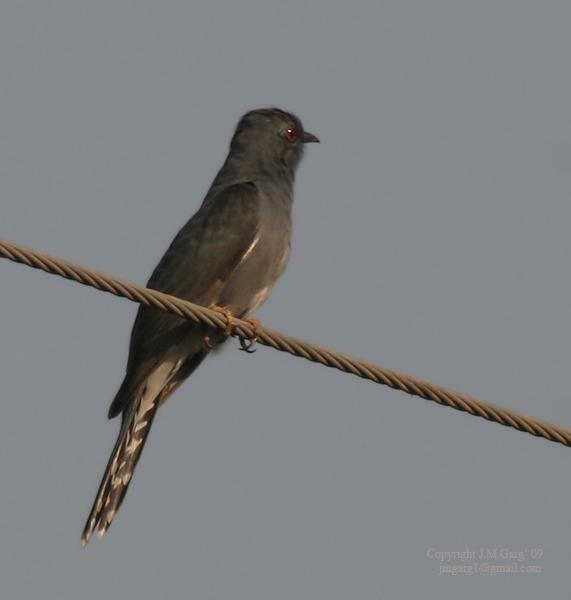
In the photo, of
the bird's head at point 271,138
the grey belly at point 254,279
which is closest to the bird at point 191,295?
the grey belly at point 254,279

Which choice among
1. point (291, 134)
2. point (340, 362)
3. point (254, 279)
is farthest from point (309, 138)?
point (340, 362)

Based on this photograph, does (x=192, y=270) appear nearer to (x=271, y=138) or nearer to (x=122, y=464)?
(x=122, y=464)

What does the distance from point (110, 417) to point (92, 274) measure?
2.93 meters

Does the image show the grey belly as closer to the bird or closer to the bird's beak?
the bird

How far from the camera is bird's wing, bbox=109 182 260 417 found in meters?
8.66

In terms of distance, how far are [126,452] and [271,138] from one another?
2.89 meters

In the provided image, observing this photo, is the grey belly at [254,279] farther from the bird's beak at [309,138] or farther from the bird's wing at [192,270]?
the bird's beak at [309,138]

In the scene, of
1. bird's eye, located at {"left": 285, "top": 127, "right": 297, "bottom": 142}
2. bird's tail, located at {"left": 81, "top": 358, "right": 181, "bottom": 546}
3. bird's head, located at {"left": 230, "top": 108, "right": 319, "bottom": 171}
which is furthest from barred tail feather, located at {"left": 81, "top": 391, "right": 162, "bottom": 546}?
bird's eye, located at {"left": 285, "top": 127, "right": 297, "bottom": 142}

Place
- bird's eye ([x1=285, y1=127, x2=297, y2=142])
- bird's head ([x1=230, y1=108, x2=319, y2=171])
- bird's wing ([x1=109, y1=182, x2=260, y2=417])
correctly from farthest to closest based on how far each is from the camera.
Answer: bird's eye ([x1=285, y1=127, x2=297, y2=142]) → bird's head ([x1=230, y1=108, x2=319, y2=171]) → bird's wing ([x1=109, y1=182, x2=260, y2=417])

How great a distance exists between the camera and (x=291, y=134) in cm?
1048

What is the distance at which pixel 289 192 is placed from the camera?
9.80 meters

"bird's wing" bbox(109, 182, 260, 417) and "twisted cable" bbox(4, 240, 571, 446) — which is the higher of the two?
"bird's wing" bbox(109, 182, 260, 417)

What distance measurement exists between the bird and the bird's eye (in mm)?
1264

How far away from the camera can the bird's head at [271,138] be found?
1016 centimetres
